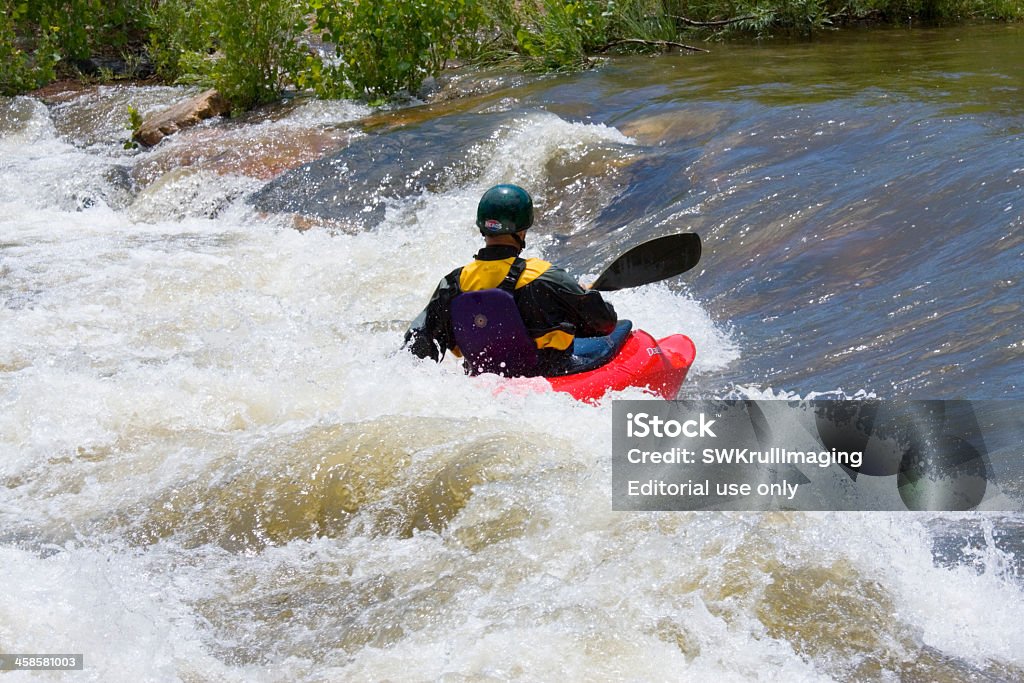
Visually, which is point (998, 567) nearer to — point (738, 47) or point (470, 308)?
point (470, 308)

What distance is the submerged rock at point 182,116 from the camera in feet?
31.7

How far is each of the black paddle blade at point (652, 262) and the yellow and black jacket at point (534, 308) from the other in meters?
0.44

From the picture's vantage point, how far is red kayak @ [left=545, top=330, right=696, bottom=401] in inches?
161

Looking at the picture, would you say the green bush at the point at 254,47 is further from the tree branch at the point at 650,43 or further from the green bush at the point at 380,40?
the tree branch at the point at 650,43

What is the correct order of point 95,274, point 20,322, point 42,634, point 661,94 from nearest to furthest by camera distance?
1. point 42,634
2. point 20,322
3. point 95,274
4. point 661,94

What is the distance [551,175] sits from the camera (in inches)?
301

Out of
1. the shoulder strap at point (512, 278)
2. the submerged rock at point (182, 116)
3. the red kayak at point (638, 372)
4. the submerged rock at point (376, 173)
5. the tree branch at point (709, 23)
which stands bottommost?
the red kayak at point (638, 372)

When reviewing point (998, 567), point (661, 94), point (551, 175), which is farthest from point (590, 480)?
point (661, 94)

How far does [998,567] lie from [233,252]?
5181mm

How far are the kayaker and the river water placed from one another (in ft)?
0.46

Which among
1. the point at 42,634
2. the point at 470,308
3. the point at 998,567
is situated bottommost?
the point at 998,567

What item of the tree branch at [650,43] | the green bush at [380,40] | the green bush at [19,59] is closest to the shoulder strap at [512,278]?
the green bush at [380,40]

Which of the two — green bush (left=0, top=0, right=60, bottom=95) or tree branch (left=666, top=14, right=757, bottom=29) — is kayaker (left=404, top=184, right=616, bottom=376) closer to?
tree branch (left=666, top=14, right=757, bottom=29)

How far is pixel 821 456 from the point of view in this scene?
12.1 feet
